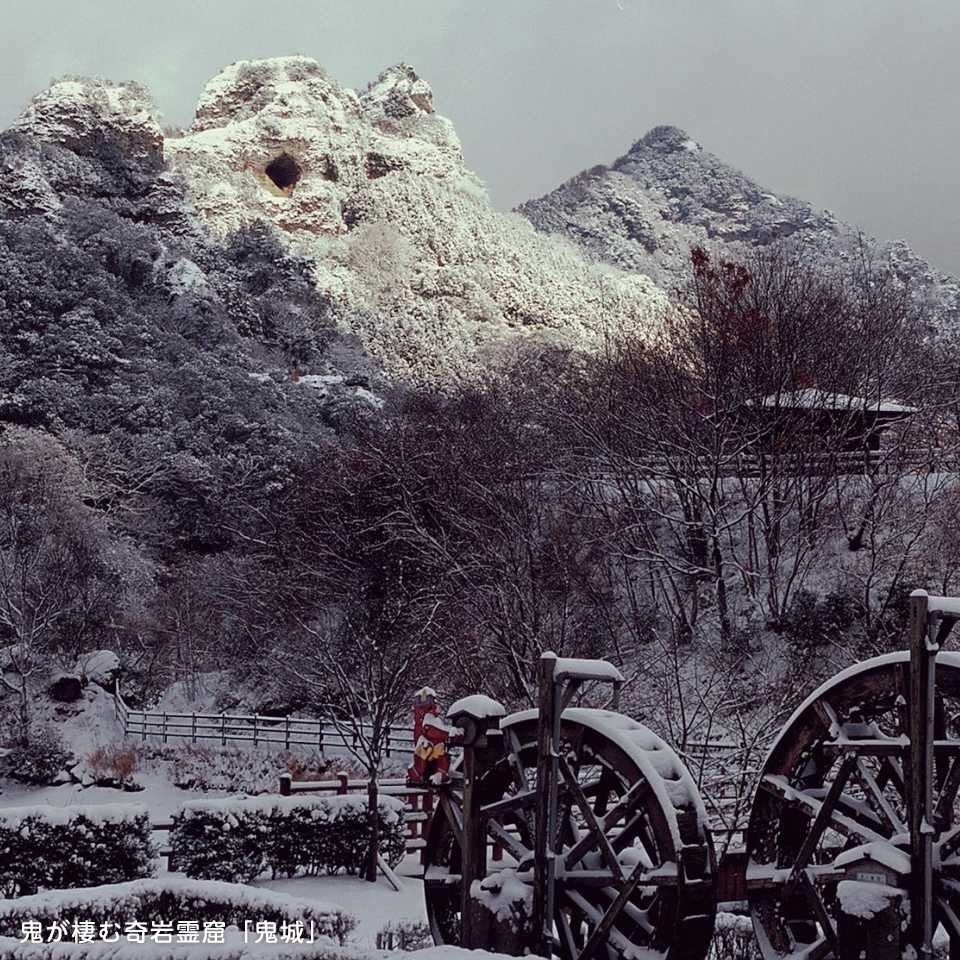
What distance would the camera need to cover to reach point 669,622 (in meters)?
19.8

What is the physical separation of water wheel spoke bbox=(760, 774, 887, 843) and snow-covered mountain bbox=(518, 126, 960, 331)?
6013 cm

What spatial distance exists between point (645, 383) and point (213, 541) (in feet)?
51.3

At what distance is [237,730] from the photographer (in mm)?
21266

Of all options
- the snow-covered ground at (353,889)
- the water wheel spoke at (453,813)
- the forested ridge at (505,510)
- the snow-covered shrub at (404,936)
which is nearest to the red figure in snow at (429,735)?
the snow-covered ground at (353,889)

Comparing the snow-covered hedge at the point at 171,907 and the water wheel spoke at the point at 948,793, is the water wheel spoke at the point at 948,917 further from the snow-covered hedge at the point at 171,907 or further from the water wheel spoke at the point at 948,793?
the snow-covered hedge at the point at 171,907

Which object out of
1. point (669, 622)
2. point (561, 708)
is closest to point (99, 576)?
point (669, 622)

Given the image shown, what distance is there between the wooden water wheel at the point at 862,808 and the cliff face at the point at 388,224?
122 feet

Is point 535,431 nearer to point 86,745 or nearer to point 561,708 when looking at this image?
point 86,745

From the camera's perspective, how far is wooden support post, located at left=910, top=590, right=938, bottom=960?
5383 millimetres

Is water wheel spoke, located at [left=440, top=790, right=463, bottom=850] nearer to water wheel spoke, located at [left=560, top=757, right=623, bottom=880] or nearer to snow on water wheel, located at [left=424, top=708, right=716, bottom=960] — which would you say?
snow on water wheel, located at [left=424, top=708, right=716, bottom=960]

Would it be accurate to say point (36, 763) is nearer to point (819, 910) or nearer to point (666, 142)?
point (819, 910)

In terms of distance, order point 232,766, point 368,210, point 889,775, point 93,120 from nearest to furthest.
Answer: point 889,775 → point 232,766 → point 93,120 → point 368,210

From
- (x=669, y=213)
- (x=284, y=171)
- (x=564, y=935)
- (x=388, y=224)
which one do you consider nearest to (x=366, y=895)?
(x=564, y=935)

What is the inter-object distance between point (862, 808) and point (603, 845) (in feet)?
5.96
